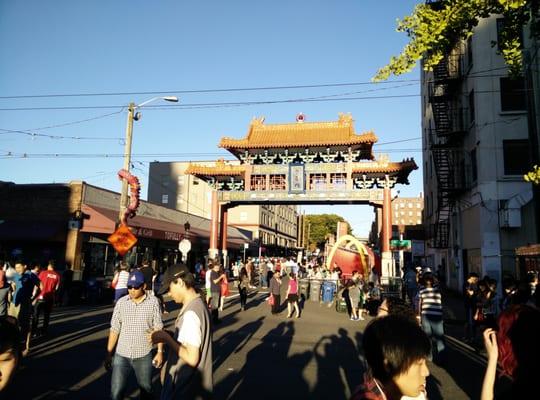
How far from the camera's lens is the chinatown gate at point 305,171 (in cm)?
2867

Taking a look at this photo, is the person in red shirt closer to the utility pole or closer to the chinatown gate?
the utility pole

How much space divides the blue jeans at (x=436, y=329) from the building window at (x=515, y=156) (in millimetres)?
12778

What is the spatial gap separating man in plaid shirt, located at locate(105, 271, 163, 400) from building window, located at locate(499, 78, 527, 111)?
1907 cm

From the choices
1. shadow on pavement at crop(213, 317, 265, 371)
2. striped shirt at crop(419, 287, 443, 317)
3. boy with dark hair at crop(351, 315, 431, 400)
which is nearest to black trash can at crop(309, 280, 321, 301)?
shadow on pavement at crop(213, 317, 265, 371)

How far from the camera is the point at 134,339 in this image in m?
4.32

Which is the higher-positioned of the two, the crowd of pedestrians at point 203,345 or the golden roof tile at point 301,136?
the golden roof tile at point 301,136

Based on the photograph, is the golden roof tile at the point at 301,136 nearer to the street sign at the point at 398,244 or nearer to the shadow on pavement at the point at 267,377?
the street sign at the point at 398,244

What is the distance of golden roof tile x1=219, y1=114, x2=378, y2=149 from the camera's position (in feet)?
96.9

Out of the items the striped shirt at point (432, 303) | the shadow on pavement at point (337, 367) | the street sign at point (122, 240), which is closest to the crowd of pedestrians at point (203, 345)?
the striped shirt at point (432, 303)

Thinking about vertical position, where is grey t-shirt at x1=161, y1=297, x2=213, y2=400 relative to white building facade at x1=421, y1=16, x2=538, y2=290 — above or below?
below

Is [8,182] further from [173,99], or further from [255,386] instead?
[255,386]

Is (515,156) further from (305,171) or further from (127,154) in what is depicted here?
(127,154)

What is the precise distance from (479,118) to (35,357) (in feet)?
63.3

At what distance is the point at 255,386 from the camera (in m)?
6.52
